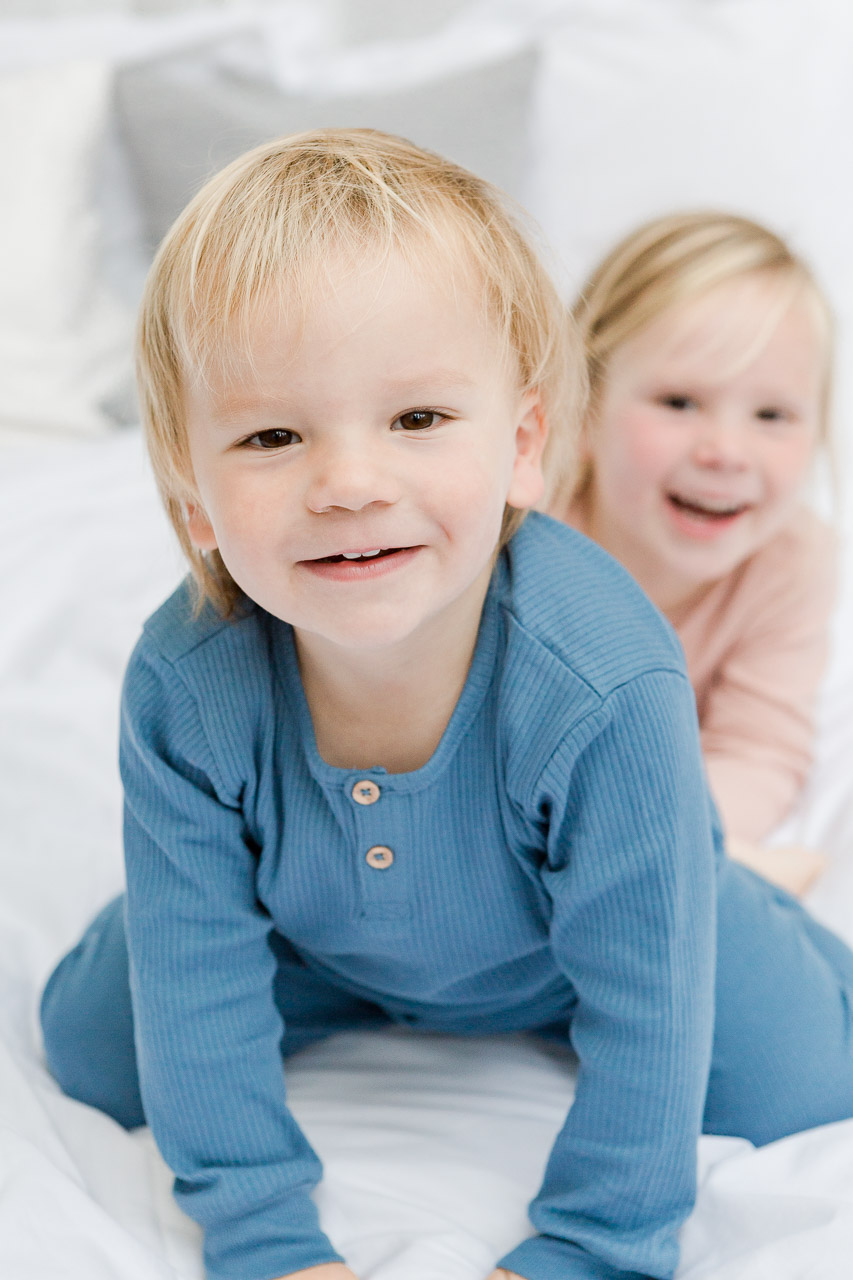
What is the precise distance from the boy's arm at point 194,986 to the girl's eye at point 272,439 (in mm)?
191

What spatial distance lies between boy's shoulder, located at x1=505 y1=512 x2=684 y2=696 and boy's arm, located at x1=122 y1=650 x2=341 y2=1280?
221 millimetres

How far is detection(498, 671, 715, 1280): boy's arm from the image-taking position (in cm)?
78

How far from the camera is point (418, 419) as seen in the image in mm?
730

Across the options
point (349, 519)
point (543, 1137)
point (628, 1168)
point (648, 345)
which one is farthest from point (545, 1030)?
point (648, 345)

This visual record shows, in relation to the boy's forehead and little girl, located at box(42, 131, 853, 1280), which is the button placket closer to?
little girl, located at box(42, 131, 853, 1280)

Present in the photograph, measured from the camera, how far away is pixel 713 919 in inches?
32.6

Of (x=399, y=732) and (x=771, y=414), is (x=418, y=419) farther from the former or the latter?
(x=771, y=414)

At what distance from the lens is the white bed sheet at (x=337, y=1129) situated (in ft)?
2.57

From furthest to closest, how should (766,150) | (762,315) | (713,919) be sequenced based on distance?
(766,150)
(762,315)
(713,919)

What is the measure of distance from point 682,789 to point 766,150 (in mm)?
1370

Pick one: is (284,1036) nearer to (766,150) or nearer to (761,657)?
(761,657)

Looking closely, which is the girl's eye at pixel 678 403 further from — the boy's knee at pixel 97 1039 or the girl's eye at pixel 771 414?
the boy's knee at pixel 97 1039

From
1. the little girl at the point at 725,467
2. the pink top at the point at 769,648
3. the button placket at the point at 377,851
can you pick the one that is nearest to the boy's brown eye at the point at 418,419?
the button placket at the point at 377,851

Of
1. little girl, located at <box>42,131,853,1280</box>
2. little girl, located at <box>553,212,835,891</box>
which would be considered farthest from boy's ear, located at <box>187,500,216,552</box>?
little girl, located at <box>553,212,835,891</box>
